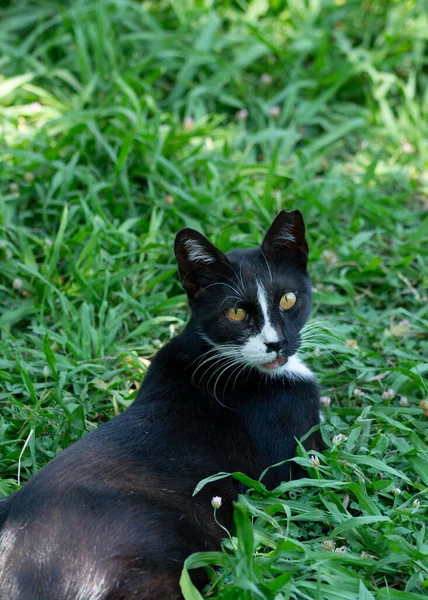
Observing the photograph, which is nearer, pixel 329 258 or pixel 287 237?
pixel 287 237

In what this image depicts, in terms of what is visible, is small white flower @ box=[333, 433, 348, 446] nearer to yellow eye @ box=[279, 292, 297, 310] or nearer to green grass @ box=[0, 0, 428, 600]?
green grass @ box=[0, 0, 428, 600]

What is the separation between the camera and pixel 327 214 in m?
5.04

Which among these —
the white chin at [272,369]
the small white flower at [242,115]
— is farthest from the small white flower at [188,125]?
the white chin at [272,369]

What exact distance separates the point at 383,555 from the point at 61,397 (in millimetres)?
1575

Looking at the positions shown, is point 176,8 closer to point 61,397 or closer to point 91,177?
point 91,177

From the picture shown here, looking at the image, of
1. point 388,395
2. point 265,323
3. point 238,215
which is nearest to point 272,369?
point 265,323

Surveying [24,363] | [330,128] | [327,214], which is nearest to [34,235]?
[24,363]

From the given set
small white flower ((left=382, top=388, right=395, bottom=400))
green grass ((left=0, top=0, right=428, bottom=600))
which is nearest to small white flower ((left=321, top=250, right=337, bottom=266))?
green grass ((left=0, top=0, right=428, bottom=600))

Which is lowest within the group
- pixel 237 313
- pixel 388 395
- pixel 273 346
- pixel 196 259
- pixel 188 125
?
pixel 388 395

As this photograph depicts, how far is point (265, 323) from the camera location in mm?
3164

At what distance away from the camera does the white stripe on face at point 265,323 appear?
3131 millimetres

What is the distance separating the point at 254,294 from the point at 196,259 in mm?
274

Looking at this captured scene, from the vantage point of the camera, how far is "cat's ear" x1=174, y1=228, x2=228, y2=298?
10.5 feet

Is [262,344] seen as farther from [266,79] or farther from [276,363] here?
[266,79]
